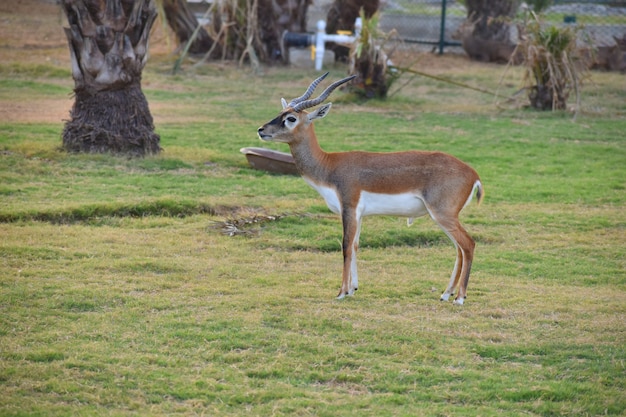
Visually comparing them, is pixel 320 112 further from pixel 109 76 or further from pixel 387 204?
pixel 109 76

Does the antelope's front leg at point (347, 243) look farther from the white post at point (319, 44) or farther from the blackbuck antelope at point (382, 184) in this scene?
the white post at point (319, 44)

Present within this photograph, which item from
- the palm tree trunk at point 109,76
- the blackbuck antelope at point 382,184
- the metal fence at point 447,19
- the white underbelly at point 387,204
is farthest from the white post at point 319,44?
the white underbelly at point 387,204

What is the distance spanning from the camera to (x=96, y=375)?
18.3ft

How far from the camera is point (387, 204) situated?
7180 mm

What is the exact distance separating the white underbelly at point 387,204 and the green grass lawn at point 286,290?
2.23 feet

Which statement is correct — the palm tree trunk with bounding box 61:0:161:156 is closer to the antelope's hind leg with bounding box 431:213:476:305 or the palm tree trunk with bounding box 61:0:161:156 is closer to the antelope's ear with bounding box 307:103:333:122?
the antelope's ear with bounding box 307:103:333:122

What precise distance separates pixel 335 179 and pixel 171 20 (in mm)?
14712

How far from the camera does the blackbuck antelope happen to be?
7090mm

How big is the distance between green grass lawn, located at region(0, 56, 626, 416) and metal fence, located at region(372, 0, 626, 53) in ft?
38.0

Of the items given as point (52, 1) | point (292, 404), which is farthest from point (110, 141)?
point (52, 1)

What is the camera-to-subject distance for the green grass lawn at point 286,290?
18.1ft

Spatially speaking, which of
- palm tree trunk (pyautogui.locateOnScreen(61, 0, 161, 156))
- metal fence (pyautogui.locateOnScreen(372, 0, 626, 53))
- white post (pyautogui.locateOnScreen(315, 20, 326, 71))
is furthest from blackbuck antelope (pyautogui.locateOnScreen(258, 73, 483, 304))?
metal fence (pyautogui.locateOnScreen(372, 0, 626, 53))

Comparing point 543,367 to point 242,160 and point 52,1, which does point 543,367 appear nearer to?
point 242,160

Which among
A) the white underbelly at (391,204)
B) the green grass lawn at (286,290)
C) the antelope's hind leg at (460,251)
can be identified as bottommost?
the green grass lawn at (286,290)
